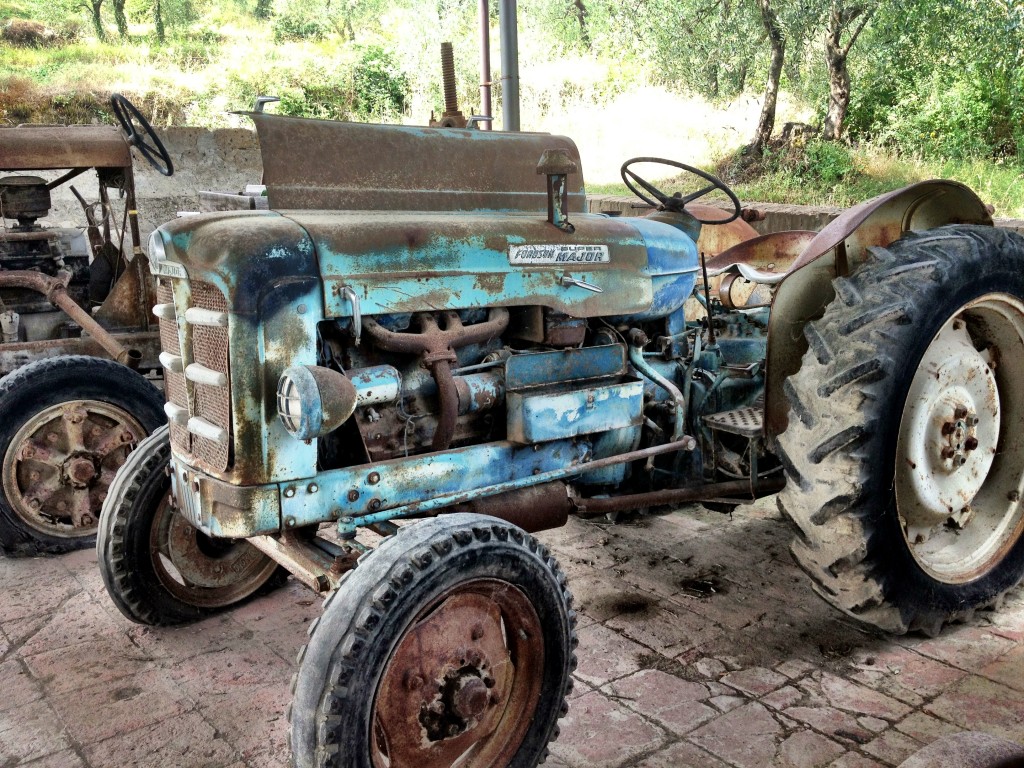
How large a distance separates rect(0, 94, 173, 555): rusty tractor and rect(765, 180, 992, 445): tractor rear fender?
292 cm

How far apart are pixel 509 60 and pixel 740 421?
5278 millimetres

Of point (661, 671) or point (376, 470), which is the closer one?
point (376, 470)

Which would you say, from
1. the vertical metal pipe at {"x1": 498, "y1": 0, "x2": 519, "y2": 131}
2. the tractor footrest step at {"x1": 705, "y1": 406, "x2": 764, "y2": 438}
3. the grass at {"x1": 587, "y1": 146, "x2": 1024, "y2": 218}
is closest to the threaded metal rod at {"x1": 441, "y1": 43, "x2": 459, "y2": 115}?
the tractor footrest step at {"x1": 705, "y1": 406, "x2": 764, "y2": 438}

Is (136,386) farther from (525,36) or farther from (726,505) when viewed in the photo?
(525,36)

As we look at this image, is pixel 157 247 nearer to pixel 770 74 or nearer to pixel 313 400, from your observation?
pixel 313 400

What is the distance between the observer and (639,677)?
302cm

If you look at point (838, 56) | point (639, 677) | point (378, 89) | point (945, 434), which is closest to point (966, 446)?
point (945, 434)

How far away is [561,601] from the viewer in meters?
2.47

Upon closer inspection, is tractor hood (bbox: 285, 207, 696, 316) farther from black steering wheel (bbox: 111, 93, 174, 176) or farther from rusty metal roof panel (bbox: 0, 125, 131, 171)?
rusty metal roof panel (bbox: 0, 125, 131, 171)

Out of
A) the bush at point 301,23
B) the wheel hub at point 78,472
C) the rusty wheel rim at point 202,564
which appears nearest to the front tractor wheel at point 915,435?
the rusty wheel rim at point 202,564

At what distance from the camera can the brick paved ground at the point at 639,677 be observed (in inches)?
104

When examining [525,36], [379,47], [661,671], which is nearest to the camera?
[661,671]

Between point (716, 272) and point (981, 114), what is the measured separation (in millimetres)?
8233

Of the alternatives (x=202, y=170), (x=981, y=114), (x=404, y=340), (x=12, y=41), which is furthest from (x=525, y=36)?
(x=404, y=340)
